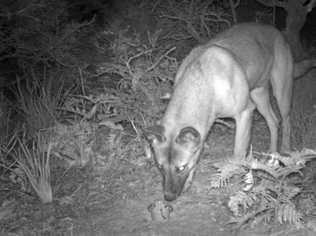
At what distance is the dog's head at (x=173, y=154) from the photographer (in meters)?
5.06

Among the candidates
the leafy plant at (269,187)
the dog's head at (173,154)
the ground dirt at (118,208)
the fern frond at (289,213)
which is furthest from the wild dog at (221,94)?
the fern frond at (289,213)

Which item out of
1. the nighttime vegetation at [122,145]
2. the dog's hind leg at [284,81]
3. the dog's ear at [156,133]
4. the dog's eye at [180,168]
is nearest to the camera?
the nighttime vegetation at [122,145]

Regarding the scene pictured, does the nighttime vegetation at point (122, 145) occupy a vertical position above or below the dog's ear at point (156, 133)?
below

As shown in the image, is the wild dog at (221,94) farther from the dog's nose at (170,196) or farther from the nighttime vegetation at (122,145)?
the nighttime vegetation at (122,145)

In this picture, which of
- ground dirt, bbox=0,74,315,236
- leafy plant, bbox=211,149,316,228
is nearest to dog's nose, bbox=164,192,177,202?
ground dirt, bbox=0,74,315,236

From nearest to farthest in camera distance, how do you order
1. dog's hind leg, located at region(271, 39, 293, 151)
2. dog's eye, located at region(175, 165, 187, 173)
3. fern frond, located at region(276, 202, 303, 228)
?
1. fern frond, located at region(276, 202, 303, 228)
2. dog's eye, located at region(175, 165, 187, 173)
3. dog's hind leg, located at region(271, 39, 293, 151)

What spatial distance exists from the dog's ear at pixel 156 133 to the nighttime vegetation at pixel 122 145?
824mm

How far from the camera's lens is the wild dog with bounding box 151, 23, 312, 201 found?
514 cm

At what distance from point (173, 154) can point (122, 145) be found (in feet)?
6.86

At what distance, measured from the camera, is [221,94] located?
5719mm

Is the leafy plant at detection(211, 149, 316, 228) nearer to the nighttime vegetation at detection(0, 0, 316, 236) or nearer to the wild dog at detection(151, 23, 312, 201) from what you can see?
the nighttime vegetation at detection(0, 0, 316, 236)

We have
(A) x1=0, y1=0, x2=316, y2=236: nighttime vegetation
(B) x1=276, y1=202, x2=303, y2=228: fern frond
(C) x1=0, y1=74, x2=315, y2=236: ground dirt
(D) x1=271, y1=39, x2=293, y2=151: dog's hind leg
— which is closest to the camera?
(B) x1=276, y1=202, x2=303, y2=228: fern frond

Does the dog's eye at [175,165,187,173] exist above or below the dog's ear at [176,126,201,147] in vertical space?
below

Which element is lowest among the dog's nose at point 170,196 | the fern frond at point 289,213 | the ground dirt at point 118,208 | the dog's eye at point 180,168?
the ground dirt at point 118,208
